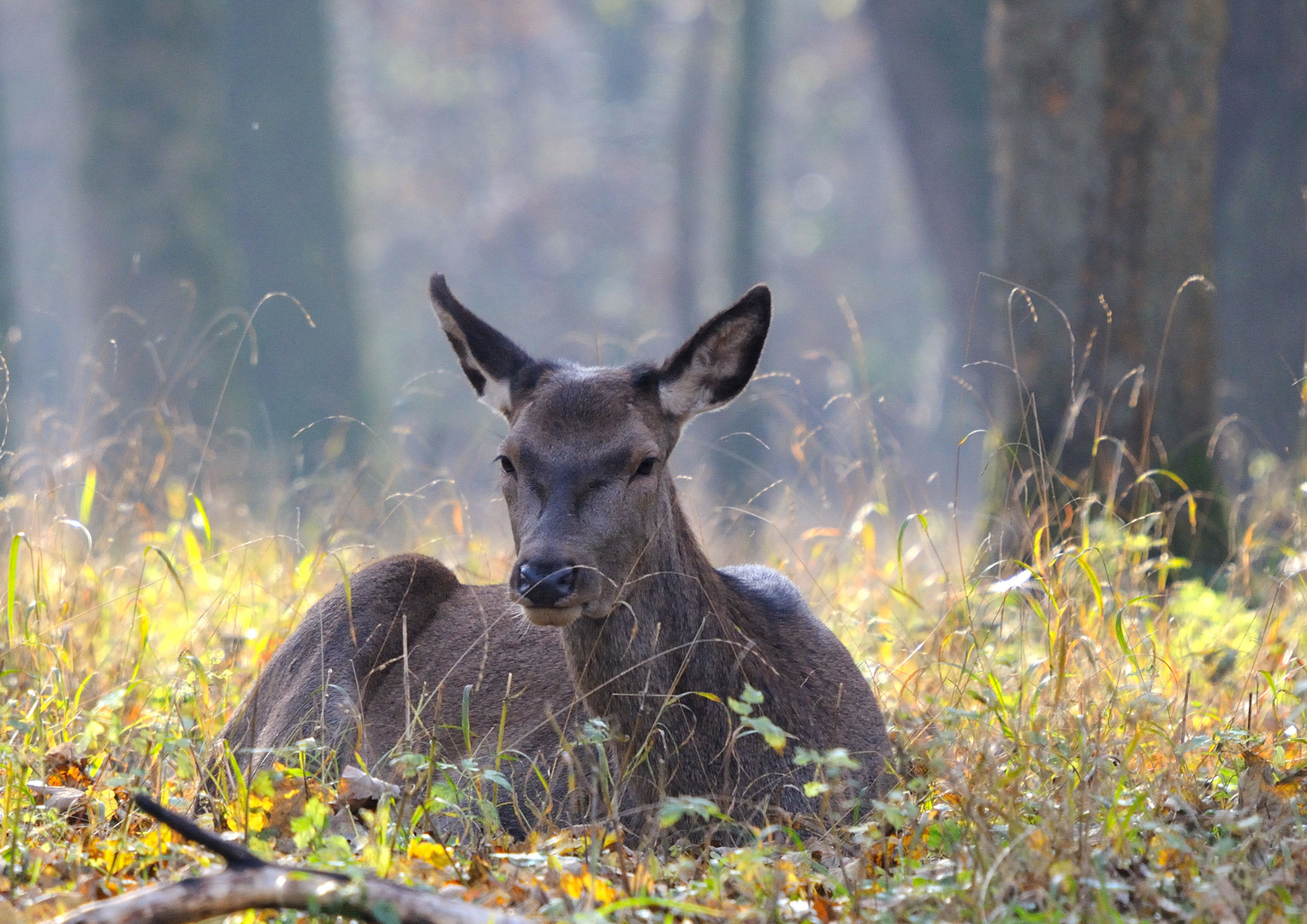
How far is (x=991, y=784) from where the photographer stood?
12.2ft

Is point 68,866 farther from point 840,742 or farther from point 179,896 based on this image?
point 840,742

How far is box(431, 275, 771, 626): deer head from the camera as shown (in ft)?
14.0

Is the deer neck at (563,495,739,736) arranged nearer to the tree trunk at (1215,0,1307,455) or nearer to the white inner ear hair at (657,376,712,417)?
the white inner ear hair at (657,376,712,417)

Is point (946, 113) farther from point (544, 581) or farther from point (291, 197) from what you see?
point (544, 581)

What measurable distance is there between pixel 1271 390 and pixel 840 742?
7.96m

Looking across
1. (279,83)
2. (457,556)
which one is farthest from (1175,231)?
(279,83)

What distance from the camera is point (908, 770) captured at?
4.62 metres

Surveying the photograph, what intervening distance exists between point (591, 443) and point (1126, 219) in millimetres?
4250

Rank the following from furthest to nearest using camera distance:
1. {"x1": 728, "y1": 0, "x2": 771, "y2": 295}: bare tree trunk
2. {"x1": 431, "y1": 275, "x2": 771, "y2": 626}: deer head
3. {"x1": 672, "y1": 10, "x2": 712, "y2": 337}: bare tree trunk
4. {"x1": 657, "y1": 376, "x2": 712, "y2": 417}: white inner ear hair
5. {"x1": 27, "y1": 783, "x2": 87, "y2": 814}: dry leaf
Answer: {"x1": 672, "y1": 10, "x2": 712, "y2": 337}: bare tree trunk → {"x1": 728, "y1": 0, "x2": 771, "y2": 295}: bare tree trunk → {"x1": 657, "y1": 376, "x2": 712, "y2": 417}: white inner ear hair → {"x1": 431, "y1": 275, "x2": 771, "y2": 626}: deer head → {"x1": 27, "y1": 783, "x2": 87, "y2": 814}: dry leaf

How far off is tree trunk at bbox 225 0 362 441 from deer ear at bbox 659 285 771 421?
13.9m

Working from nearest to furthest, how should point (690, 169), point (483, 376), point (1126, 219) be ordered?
point (483, 376) < point (1126, 219) < point (690, 169)

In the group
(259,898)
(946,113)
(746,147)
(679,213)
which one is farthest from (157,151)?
(679,213)

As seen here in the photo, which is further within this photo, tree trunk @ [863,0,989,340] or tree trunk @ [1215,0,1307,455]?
tree trunk @ [863,0,989,340]

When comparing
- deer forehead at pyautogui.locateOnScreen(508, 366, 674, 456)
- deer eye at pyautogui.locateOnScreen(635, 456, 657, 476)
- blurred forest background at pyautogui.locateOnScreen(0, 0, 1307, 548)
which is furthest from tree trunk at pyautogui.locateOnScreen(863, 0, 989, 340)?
deer eye at pyautogui.locateOnScreen(635, 456, 657, 476)
